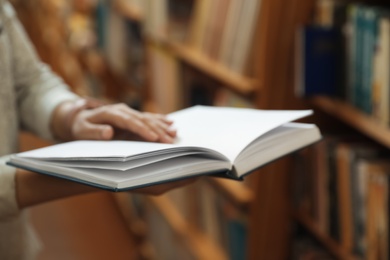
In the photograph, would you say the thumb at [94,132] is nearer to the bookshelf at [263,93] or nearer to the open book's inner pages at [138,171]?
the open book's inner pages at [138,171]

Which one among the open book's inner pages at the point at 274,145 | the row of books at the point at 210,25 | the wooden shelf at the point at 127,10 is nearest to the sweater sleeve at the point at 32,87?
the open book's inner pages at the point at 274,145

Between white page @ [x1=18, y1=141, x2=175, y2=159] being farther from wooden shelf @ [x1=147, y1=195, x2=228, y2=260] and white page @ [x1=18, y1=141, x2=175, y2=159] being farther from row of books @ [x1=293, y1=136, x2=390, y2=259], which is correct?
wooden shelf @ [x1=147, y1=195, x2=228, y2=260]

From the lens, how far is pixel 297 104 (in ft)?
5.53

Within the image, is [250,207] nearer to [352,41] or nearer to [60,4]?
[352,41]

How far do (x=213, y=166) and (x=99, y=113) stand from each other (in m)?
0.25

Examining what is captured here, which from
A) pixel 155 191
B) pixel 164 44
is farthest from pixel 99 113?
pixel 164 44

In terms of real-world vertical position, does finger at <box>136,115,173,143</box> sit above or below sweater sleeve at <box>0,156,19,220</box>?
above

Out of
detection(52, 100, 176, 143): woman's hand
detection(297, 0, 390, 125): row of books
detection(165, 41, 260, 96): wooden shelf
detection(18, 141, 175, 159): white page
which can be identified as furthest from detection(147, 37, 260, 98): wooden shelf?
detection(18, 141, 175, 159): white page

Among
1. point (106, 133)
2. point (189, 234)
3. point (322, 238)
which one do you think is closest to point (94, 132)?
point (106, 133)

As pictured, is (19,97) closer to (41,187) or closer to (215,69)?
(41,187)

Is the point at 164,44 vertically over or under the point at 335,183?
over

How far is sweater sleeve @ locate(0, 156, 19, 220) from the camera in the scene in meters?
0.94

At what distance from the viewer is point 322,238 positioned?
1.70 meters

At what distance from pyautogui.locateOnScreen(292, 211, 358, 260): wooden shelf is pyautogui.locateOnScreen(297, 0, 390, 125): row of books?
0.36 m
